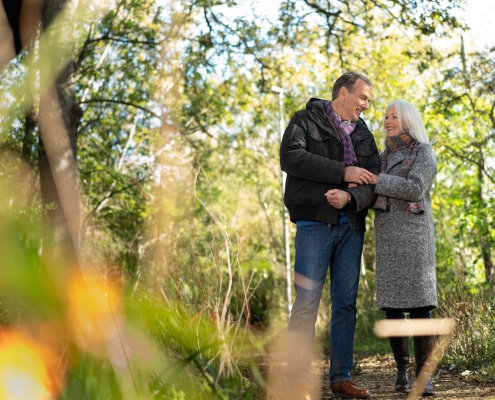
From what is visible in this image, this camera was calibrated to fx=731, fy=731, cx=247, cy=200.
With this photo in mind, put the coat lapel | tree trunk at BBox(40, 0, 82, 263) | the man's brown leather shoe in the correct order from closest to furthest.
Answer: the man's brown leather shoe, the coat lapel, tree trunk at BBox(40, 0, 82, 263)

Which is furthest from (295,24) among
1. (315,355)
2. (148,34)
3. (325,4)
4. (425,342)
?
(425,342)

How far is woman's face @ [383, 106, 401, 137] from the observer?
4.83 m

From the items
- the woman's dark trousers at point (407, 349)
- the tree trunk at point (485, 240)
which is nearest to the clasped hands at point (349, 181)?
the woman's dark trousers at point (407, 349)

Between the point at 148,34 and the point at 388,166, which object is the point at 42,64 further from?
the point at 388,166

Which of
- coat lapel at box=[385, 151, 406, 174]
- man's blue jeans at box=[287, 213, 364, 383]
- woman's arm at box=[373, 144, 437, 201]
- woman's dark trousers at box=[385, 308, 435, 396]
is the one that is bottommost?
woman's dark trousers at box=[385, 308, 435, 396]

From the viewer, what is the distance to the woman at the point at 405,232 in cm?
465

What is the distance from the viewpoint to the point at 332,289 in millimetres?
4738

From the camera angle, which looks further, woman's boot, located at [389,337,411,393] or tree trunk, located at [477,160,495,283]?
tree trunk, located at [477,160,495,283]

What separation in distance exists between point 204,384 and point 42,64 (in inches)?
308

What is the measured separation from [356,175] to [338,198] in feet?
0.72

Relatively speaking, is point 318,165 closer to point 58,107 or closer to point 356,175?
point 356,175

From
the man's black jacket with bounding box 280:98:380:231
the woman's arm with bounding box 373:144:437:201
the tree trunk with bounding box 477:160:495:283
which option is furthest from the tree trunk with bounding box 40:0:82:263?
the tree trunk with bounding box 477:160:495:283

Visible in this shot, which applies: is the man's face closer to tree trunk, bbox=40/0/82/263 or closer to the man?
the man

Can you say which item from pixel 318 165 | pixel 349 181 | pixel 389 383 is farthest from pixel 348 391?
pixel 318 165
